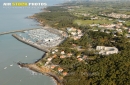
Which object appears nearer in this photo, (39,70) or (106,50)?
(39,70)

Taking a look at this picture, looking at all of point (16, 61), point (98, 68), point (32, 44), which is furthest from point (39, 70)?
point (32, 44)

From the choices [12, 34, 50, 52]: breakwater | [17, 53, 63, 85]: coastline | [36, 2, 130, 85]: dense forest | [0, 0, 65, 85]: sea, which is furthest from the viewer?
[12, 34, 50, 52]: breakwater

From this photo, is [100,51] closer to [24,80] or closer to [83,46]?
[83,46]

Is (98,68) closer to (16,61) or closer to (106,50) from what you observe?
(106,50)

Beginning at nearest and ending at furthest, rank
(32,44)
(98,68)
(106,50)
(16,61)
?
(98,68) → (16,61) → (106,50) → (32,44)

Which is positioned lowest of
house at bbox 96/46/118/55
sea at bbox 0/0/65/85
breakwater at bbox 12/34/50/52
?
sea at bbox 0/0/65/85

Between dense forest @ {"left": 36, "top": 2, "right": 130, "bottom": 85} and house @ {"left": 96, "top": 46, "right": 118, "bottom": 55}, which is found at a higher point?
house @ {"left": 96, "top": 46, "right": 118, "bottom": 55}

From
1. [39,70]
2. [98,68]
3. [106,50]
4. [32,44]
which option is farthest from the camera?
[32,44]

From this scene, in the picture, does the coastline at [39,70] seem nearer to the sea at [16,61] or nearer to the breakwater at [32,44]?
the sea at [16,61]

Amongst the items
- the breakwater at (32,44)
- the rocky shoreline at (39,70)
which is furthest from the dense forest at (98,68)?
the breakwater at (32,44)

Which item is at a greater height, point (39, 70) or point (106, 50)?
point (106, 50)

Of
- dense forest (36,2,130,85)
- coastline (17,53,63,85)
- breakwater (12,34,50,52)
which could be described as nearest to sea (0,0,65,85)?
coastline (17,53,63,85)

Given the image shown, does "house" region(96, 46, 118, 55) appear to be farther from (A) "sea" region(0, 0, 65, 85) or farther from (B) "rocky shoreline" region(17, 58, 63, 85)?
(A) "sea" region(0, 0, 65, 85)

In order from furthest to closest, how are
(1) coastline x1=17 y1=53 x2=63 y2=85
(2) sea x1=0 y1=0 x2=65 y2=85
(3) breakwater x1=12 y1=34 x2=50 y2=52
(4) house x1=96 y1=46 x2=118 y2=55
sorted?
(3) breakwater x1=12 y1=34 x2=50 y2=52 → (4) house x1=96 y1=46 x2=118 y2=55 → (2) sea x1=0 y1=0 x2=65 y2=85 → (1) coastline x1=17 y1=53 x2=63 y2=85
